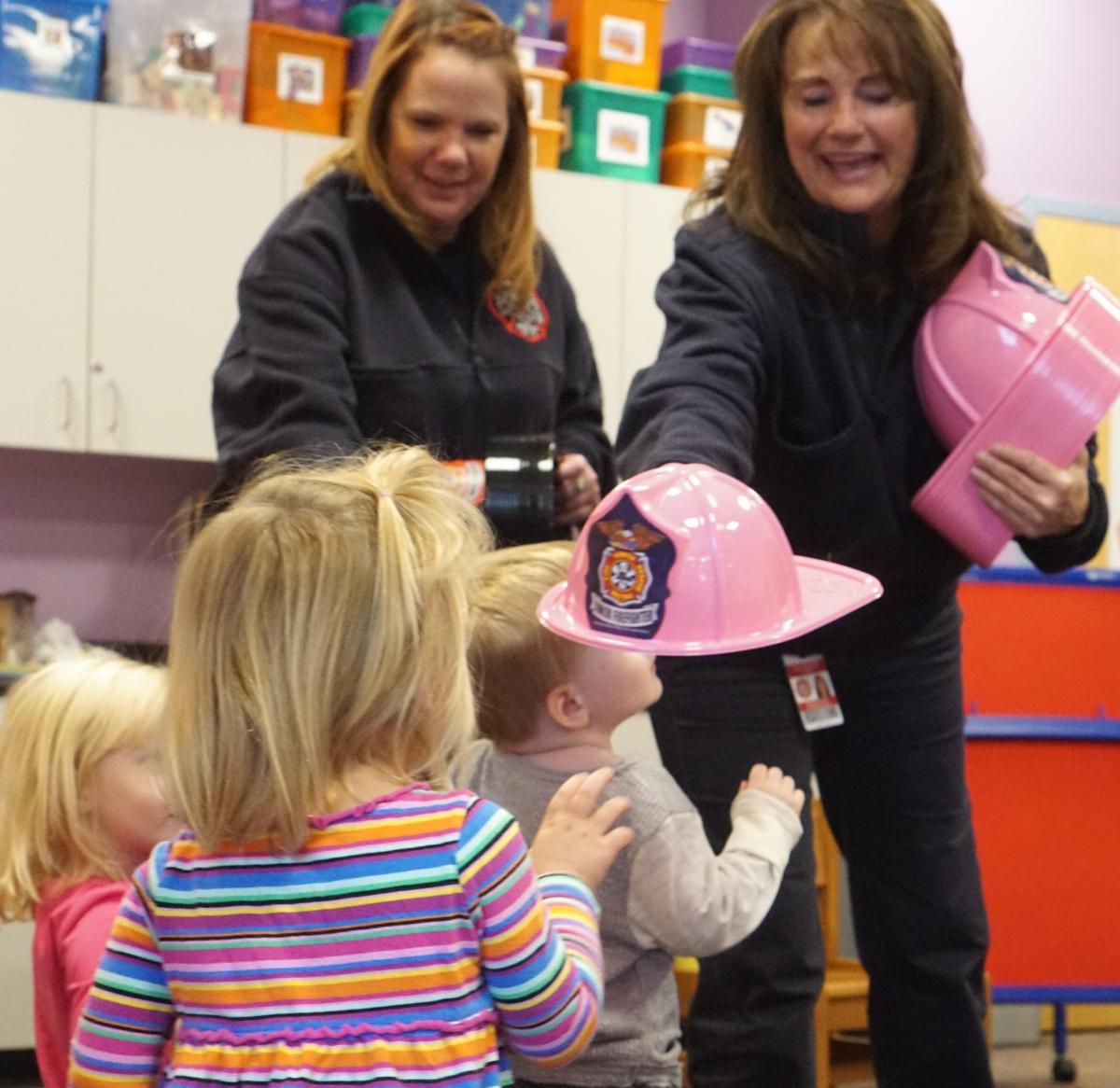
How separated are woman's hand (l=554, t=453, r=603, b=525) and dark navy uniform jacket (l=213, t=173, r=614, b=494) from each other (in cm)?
9

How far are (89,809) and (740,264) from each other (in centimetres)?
84

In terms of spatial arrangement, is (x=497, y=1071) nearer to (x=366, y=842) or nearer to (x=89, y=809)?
(x=366, y=842)

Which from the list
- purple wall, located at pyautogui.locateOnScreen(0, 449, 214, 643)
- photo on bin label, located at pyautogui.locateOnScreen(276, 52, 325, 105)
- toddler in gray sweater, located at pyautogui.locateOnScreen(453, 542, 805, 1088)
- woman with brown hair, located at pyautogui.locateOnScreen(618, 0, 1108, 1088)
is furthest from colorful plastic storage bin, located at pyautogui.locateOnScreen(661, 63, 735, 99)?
toddler in gray sweater, located at pyautogui.locateOnScreen(453, 542, 805, 1088)

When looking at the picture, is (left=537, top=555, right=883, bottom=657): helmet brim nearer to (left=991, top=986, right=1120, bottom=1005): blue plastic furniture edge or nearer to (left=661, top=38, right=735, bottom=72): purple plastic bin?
(left=991, top=986, right=1120, bottom=1005): blue plastic furniture edge

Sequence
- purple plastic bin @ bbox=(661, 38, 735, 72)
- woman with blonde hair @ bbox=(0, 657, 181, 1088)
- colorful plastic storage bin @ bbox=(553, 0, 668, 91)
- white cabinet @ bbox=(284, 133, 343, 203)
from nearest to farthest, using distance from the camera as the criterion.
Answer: woman with blonde hair @ bbox=(0, 657, 181, 1088) < white cabinet @ bbox=(284, 133, 343, 203) < colorful plastic storage bin @ bbox=(553, 0, 668, 91) < purple plastic bin @ bbox=(661, 38, 735, 72)

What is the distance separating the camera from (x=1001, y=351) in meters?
1.67

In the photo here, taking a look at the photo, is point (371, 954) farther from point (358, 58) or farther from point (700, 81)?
point (700, 81)

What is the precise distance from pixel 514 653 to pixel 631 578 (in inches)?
9.6

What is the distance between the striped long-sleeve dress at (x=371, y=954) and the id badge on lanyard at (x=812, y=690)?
0.63m

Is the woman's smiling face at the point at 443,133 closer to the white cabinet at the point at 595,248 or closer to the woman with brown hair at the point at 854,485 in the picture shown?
the woman with brown hair at the point at 854,485

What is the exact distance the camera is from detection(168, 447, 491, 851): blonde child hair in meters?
1.12

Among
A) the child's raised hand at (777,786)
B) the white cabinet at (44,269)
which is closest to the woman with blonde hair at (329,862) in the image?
the child's raised hand at (777,786)

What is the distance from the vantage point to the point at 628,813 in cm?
146

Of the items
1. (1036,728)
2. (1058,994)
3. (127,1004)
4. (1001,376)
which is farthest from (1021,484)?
(1058,994)
